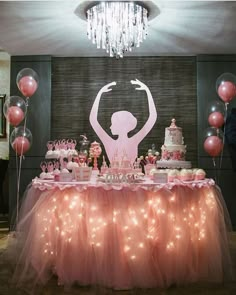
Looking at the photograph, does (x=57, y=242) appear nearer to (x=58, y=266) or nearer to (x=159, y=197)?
(x=58, y=266)

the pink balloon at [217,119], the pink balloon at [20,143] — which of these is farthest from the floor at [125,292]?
the pink balloon at [217,119]

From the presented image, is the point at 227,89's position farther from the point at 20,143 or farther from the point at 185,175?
the point at 20,143

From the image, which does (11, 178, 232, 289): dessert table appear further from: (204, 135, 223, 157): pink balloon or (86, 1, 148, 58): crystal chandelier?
(204, 135, 223, 157): pink balloon

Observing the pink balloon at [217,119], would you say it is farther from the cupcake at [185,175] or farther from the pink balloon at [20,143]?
the pink balloon at [20,143]

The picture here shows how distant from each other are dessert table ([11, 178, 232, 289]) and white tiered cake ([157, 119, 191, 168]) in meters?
0.99

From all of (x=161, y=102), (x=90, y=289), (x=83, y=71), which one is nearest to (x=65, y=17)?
(x=83, y=71)

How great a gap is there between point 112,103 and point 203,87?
136cm

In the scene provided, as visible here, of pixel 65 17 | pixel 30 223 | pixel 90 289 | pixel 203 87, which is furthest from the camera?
pixel 203 87

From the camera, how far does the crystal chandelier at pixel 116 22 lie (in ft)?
11.4

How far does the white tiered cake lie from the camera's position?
13.1ft

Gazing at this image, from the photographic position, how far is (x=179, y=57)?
536 centimetres

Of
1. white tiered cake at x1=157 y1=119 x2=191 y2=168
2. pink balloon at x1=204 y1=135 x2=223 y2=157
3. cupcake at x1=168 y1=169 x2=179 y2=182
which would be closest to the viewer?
cupcake at x1=168 y1=169 x2=179 y2=182

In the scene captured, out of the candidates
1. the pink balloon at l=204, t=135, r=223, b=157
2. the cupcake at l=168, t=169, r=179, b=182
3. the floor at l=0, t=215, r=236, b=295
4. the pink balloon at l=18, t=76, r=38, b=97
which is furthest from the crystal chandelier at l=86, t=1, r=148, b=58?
the floor at l=0, t=215, r=236, b=295

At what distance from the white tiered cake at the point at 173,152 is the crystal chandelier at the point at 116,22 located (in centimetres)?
115
